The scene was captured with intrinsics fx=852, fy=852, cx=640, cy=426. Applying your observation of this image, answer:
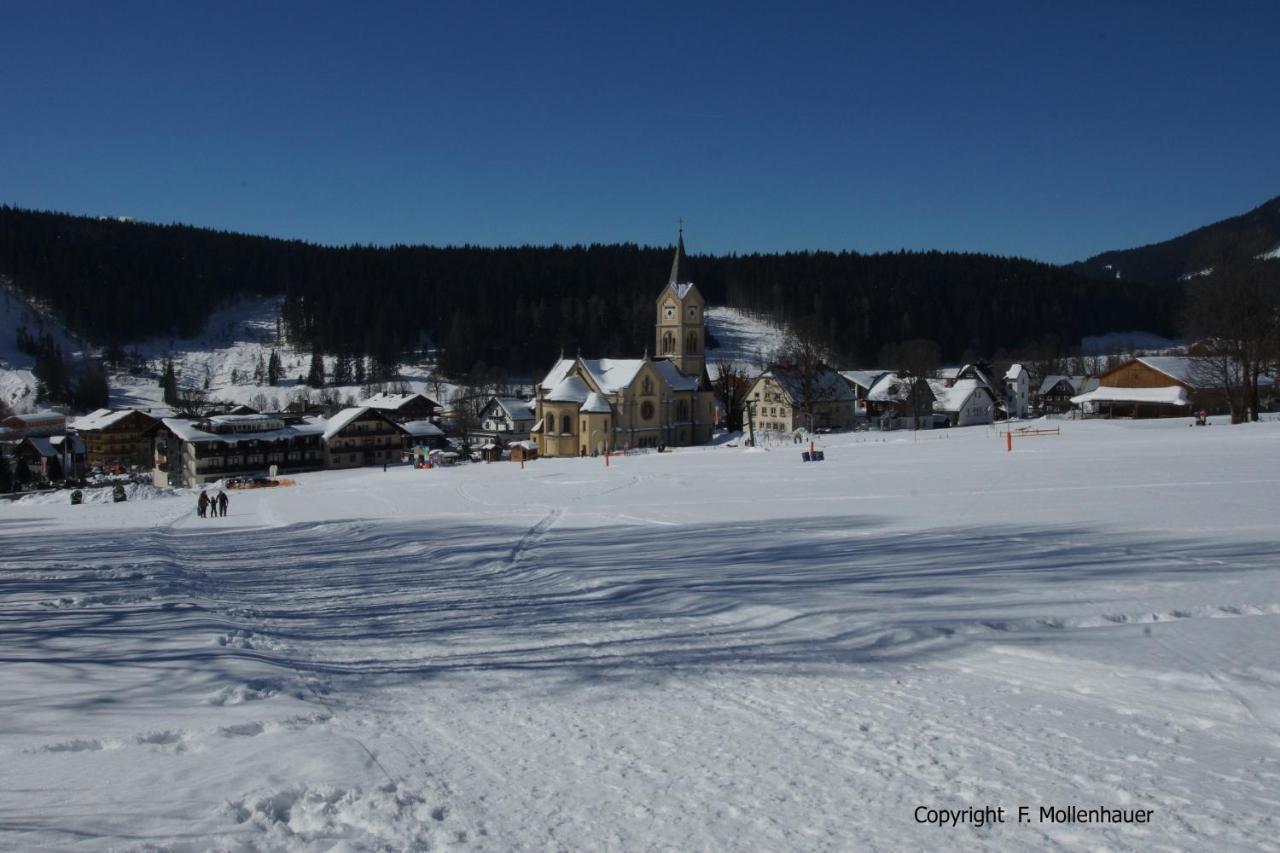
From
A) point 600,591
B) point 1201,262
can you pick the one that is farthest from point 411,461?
point 600,591

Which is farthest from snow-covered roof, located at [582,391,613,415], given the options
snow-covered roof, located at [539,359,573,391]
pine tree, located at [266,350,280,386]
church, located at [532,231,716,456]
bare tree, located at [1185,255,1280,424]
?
pine tree, located at [266,350,280,386]

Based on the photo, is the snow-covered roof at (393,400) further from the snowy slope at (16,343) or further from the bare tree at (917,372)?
the snowy slope at (16,343)

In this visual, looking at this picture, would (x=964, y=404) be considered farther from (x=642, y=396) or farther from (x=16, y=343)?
(x=16, y=343)

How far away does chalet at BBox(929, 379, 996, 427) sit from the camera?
238 ft

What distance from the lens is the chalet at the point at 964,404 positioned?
7244cm

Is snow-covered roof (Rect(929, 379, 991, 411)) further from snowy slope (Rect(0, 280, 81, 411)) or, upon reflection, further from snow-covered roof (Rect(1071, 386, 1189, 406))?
snowy slope (Rect(0, 280, 81, 411))

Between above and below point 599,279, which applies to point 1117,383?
below

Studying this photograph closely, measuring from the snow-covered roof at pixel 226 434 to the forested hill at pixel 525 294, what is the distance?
64513mm

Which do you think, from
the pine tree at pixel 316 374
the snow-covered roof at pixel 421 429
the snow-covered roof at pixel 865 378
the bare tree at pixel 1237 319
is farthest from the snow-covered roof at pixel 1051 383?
the pine tree at pixel 316 374

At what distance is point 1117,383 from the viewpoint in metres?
62.8

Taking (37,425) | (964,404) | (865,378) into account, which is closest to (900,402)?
(964,404)

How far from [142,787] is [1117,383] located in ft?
227

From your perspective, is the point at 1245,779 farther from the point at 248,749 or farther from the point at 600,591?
the point at 600,591

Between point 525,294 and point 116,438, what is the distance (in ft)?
283
